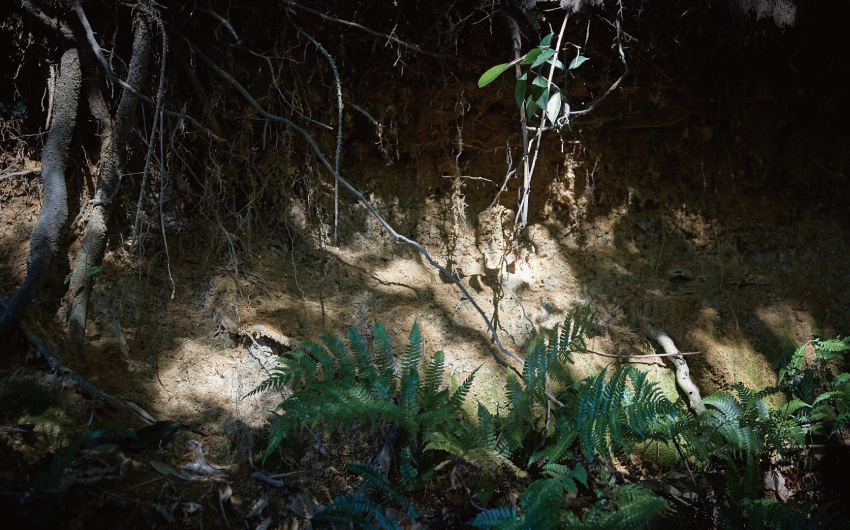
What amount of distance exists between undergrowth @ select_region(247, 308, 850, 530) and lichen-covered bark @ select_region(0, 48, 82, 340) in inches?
52.8

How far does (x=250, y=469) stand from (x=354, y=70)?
2648mm

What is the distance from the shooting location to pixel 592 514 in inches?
95.3

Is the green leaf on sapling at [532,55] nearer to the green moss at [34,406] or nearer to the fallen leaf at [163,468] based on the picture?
the fallen leaf at [163,468]

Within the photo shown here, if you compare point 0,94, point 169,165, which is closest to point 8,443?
→ point 169,165

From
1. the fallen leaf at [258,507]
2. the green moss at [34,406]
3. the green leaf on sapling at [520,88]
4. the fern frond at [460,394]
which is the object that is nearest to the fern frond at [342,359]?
the fern frond at [460,394]

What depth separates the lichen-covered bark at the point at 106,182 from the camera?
271 centimetres

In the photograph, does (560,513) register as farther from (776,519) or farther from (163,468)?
(163,468)

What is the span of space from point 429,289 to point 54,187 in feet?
7.69

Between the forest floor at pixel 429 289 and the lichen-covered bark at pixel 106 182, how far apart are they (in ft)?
0.37

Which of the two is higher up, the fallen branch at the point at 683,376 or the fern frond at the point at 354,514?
the fallen branch at the point at 683,376

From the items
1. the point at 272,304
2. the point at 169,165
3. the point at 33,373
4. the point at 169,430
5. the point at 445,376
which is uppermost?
the point at 169,165

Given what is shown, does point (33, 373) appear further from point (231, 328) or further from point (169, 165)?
point (169, 165)

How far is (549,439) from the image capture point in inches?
114

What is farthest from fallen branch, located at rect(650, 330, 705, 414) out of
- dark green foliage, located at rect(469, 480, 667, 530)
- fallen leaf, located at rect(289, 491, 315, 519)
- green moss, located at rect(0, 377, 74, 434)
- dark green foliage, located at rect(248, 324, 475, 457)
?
green moss, located at rect(0, 377, 74, 434)
